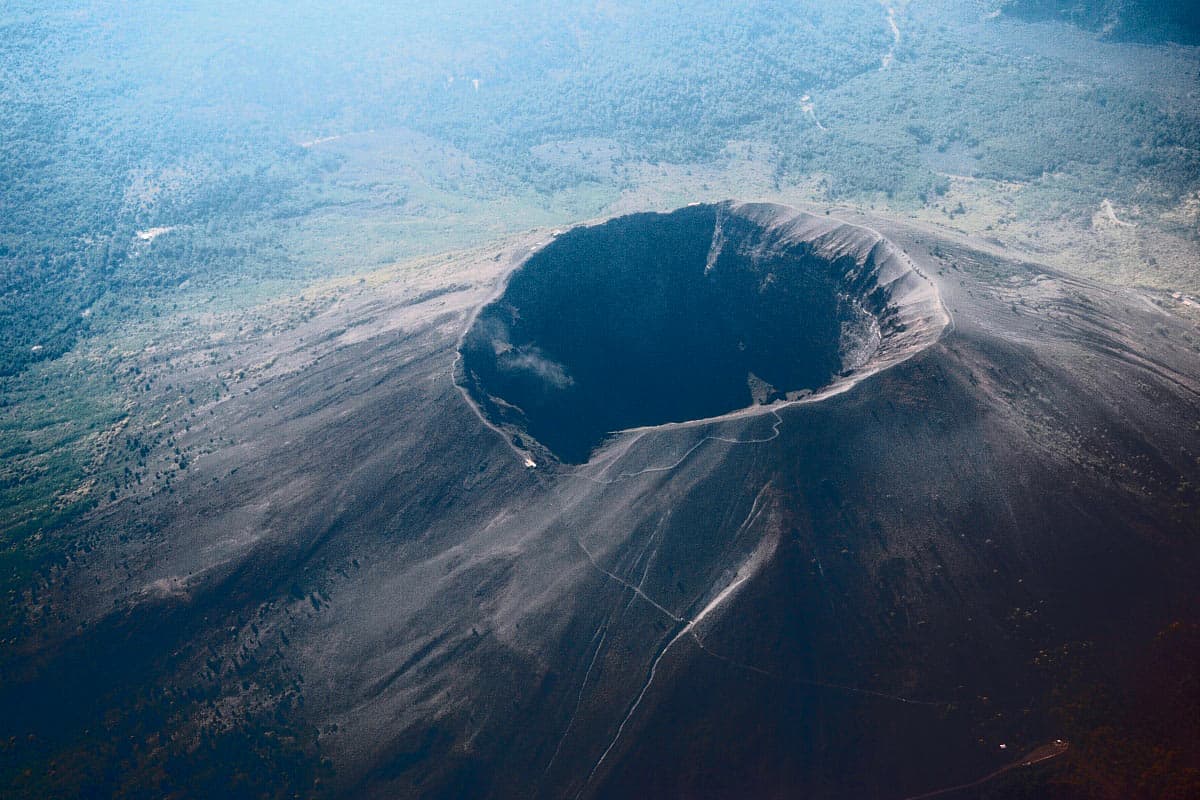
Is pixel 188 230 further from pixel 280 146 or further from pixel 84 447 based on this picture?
pixel 84 447

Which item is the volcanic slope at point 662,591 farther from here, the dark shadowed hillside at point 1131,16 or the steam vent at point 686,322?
the dark shadowed hillside at point 1131,16

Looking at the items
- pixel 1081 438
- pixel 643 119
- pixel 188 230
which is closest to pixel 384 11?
pixel 643 119

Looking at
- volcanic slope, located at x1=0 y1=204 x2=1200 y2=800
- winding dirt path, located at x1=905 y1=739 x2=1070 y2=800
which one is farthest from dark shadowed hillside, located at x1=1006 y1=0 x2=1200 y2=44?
winding dirt path, located at x1=905 y1=739 x2=1070 y2=800

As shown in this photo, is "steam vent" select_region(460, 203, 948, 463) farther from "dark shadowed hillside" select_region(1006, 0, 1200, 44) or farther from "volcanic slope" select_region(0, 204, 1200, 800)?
"dark shadowed hillside" select_region(1006, 0, 1200, 44)

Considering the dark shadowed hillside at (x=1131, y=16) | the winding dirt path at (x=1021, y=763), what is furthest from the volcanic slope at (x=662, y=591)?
the dark shadowed hillside at (x=1131, y=16)

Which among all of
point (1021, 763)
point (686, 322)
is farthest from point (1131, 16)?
point (1021, 763)

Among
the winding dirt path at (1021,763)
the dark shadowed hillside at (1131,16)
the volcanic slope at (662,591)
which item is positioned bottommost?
the winding dirt path at (1021,763)
